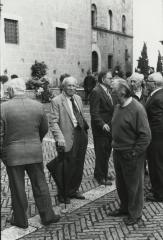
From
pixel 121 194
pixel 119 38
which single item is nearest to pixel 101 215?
pixel 121 194

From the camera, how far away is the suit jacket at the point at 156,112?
5684mm

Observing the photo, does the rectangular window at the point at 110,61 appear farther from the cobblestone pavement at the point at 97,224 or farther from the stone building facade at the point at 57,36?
the cobblestone pavement at the point at 97,224

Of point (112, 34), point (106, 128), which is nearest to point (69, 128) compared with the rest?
point (106, 128)

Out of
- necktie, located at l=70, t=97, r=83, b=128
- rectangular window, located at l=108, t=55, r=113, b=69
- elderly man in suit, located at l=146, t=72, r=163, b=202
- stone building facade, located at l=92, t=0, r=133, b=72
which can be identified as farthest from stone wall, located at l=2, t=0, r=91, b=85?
elderly man in suit, located at l=146, t=72, r=163, b=202

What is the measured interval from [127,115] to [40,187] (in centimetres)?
138

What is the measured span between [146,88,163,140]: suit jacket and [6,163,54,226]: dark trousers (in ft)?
6.13

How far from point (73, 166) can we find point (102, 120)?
107cm

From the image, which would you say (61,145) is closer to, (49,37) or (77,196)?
(77,196)

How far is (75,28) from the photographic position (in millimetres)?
25312

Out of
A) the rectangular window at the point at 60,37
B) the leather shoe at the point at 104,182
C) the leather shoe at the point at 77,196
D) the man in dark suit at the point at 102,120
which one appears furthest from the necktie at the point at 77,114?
the rectangular window at the point at 60,37

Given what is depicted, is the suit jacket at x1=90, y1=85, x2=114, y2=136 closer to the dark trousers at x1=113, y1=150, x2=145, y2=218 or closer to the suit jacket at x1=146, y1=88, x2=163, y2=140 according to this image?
the suit jacket at x1=146, y1=88, x2=163, y2=140

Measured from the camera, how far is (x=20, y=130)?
463cm

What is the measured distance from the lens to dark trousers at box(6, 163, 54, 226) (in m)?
4.76

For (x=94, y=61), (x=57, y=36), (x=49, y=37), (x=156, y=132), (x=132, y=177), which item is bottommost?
(x=132, y=177)
